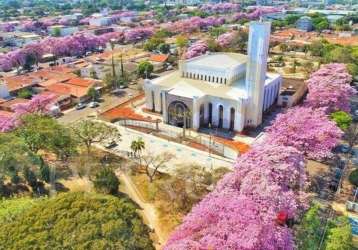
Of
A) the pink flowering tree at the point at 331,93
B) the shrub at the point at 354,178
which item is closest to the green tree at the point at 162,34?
the pink flowering tree at the point at 331,93

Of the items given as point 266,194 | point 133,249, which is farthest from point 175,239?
point 266,194

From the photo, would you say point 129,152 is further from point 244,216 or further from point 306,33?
point 306,33

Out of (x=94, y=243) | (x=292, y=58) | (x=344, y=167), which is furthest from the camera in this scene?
(x=292, y=58)

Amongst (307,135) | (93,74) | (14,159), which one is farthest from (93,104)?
(307,135)

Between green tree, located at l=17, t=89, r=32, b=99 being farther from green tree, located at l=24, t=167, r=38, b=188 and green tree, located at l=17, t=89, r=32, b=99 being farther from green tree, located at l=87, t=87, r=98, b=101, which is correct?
green tree, located at l=24, t=167, r=38, b=188

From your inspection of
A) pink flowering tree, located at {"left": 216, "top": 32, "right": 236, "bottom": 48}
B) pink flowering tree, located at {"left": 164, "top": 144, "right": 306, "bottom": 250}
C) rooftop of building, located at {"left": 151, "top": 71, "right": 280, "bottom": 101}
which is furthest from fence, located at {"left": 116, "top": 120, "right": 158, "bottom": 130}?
pink flowering tree, located at {"left": 216, "top": 32, "right": 236, "bottom": 48}

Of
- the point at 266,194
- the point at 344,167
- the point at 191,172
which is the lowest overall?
the point at 344,167
